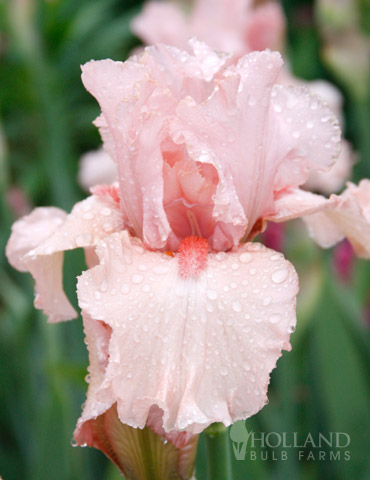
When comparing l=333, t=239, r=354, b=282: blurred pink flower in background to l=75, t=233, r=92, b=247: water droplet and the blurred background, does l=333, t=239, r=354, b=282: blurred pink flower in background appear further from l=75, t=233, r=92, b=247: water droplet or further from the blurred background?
l=75, t=233, r=92, b=247: water droplet

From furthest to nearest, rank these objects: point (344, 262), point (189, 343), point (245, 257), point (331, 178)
Answer: point (344, 262) < point (331, 178) < point (245, 257) < point (189, 343)

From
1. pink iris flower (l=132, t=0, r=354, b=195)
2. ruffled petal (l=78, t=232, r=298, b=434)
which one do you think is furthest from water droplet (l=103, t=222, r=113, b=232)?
pink iris flower (l=132, t=0, r=354, b=195)

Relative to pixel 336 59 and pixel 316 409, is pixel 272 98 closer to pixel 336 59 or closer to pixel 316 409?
pixel 316 409

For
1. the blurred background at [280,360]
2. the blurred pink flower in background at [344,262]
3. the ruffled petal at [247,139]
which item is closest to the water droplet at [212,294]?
the ruffled petal at [247,139]

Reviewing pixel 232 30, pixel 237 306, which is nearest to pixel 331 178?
pixel 232 30

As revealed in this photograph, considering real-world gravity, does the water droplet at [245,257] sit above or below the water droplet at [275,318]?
above

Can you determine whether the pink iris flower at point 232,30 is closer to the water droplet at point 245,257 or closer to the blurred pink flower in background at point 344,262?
the blurred pink flower in background at point 344,262

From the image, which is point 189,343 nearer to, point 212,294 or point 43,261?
point 212,294

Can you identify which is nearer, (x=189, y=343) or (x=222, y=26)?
(x=189, y=343)
